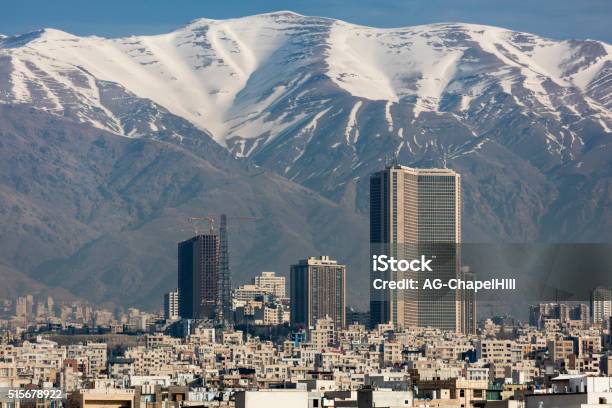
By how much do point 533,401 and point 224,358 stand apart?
476ft

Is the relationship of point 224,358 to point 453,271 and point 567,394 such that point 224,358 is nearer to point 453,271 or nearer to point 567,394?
point 453,271

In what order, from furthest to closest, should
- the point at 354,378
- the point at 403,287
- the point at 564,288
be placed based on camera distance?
the point at 354,378
the point at 403,287
the point at 564,288

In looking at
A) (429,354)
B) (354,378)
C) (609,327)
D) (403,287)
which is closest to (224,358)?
(429,354)

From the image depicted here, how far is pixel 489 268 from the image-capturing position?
51.0m

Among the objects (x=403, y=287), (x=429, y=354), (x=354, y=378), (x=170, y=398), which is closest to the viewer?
(x=403, y=287)

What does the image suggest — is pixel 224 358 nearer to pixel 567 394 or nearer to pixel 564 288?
pixel 564 288

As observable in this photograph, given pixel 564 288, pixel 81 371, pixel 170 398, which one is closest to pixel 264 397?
pixel 564 288

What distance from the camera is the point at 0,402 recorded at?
210 ft

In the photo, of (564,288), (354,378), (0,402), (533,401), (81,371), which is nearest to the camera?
(533,401)

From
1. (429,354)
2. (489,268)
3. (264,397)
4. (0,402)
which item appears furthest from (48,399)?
(429,354)

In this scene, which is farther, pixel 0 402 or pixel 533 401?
pixel 0 402

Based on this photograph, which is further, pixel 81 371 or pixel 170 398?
pixel 81 371

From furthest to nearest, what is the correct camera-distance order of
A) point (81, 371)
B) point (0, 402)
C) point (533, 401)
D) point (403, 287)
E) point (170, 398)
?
point (81, 371) < point (170, 398) < point (0, 402) < point (403, 287) < point (533, 401)

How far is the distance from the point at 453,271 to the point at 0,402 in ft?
50.1
